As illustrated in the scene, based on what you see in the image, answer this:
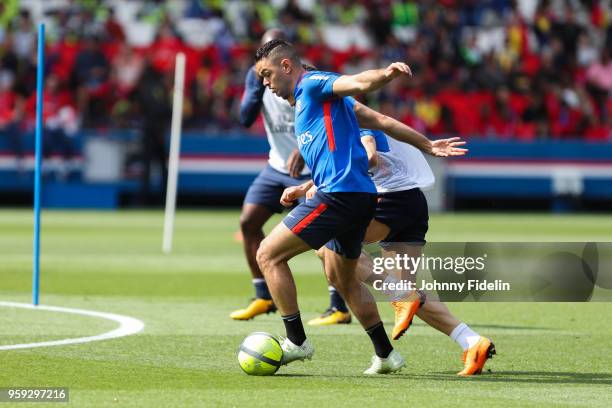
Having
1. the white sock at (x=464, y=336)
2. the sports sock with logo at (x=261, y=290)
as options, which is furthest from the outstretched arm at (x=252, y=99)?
the white sock at (x=464, y=336)

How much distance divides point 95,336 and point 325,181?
2.92 m

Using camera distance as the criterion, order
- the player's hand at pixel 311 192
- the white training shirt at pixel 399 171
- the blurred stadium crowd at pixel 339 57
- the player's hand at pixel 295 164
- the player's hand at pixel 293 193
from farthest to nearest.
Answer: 1. the blurred stadium crowd at pixel 339 57
2. the player's hand at pixel 295 164
3. the white training shirt at pixel 399 171
4. the player's hand at pixel 293 193
5. the player's hand at pixel 311 192

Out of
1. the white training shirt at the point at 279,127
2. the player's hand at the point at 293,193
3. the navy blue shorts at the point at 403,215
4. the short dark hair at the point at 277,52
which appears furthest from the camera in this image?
the white training shirt at the point at 279,127

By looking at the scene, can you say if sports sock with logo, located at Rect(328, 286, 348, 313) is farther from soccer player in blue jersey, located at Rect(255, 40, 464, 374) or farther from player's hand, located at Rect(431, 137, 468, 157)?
player's hand, located at Rect(431, 137, 468, 157)

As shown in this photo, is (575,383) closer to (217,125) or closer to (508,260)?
(508,260)

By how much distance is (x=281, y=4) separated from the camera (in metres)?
34.8

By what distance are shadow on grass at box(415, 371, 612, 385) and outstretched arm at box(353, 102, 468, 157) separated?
1463 mm

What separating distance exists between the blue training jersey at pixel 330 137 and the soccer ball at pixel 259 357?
1091 millimetres

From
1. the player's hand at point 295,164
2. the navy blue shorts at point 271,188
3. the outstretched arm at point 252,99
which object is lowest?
the navy blue shorts at point 271,188

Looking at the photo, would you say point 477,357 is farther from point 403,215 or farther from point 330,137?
point 330,137

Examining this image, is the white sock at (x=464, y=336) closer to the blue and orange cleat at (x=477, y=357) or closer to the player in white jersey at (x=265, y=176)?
the blue and orange cleat at (x=477, y=357)

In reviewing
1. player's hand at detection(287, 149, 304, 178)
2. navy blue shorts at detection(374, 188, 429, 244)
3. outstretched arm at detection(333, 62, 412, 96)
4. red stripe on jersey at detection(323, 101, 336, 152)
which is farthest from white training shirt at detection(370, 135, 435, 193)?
player's hand at detection(287, 149, 304, 178)

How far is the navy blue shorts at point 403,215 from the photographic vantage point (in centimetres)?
956

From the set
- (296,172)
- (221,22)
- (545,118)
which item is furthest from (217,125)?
(296,172)
